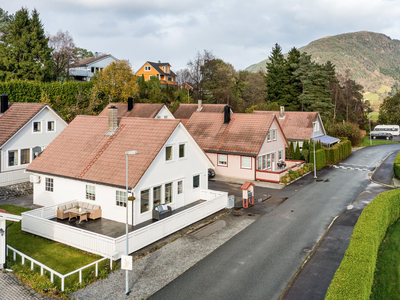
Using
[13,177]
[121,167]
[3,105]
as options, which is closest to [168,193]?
[121,167]

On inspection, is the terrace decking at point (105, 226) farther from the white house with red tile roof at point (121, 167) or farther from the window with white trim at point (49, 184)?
the window with white trim at point (49, 184)

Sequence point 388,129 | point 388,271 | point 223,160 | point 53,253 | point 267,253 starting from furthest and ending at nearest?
point 388,129 → point 223,160 → point 267,253 → point 53,253 → point 388,271

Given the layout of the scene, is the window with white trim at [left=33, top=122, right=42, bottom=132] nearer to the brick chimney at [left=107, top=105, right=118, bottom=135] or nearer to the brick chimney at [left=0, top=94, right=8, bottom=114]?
the brick chimney at [left=0, top=94, right=8, bottom=114]

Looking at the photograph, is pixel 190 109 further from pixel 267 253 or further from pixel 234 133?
pixel 267 253

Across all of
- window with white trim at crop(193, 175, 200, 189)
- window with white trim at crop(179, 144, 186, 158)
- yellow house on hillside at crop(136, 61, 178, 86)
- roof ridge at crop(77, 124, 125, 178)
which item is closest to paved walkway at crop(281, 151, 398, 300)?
window with white trim at crop(193, 175, 200, 189)

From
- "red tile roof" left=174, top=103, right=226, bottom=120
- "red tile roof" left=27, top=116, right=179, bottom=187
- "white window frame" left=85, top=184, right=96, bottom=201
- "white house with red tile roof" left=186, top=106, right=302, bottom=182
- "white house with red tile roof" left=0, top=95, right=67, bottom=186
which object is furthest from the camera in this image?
"red tile roof" left=174, top=103, right=226, bottom=120

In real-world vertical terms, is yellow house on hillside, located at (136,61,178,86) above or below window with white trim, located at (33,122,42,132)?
above
